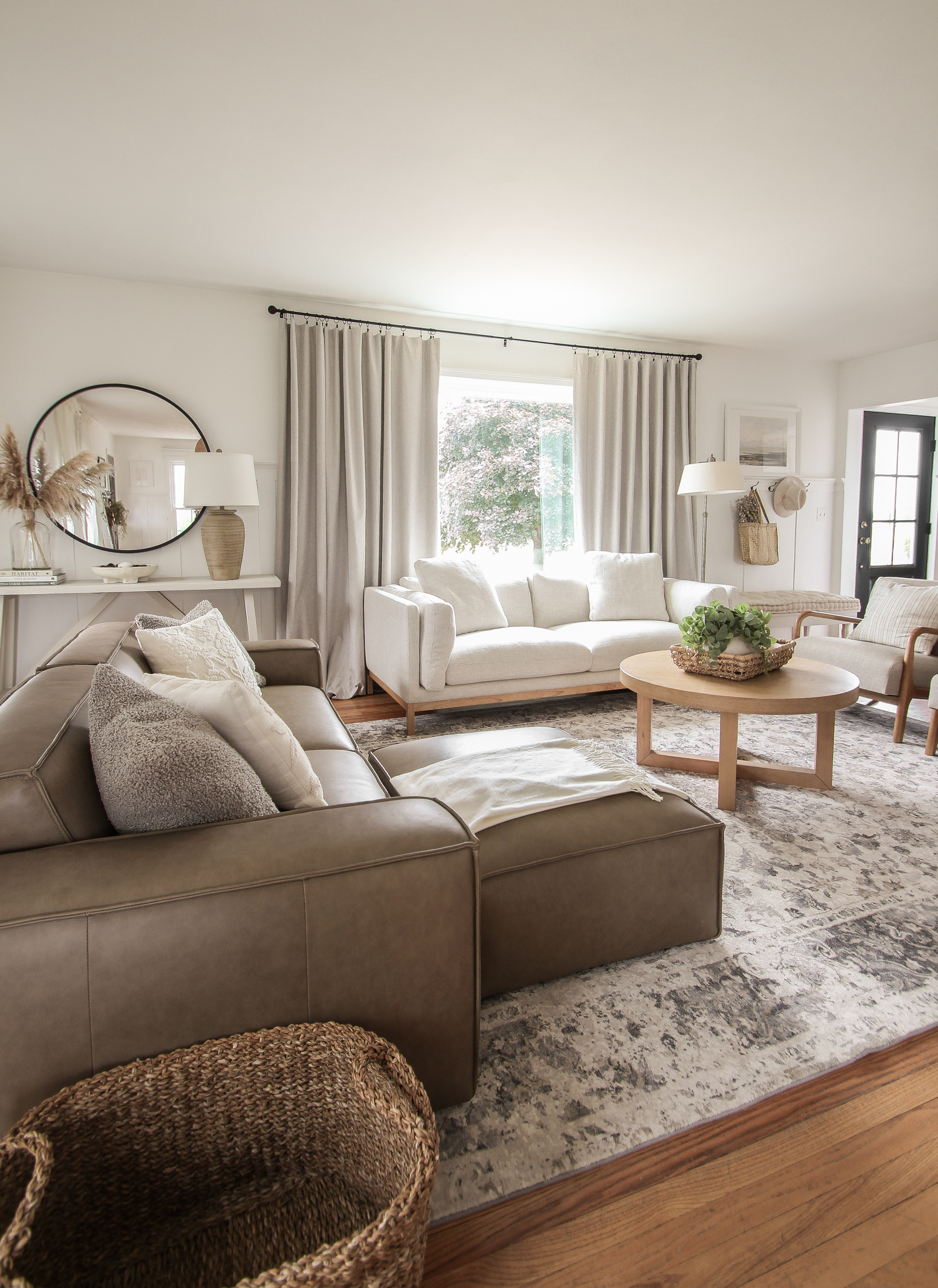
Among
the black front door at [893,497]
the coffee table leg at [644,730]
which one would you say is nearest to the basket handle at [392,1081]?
the coffee table leg at [644,730]

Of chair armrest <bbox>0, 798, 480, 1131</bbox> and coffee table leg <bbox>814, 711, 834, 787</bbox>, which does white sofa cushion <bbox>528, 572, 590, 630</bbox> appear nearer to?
coffee table leg <bbox>814, 711, 834, 787</bbox>

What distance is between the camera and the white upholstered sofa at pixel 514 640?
144 inches

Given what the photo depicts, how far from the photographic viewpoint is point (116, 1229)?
3.25 ft

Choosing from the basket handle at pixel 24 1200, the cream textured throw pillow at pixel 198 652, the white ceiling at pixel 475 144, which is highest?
the white ceiling at pixel 475 144

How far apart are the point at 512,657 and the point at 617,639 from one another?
691 millimetres

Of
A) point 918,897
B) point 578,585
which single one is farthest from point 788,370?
point 918,897

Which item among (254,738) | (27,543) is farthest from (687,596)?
(27,543)

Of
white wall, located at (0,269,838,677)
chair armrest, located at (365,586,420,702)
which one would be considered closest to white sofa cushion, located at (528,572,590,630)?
chair armrest, located at (365,586,420,702)

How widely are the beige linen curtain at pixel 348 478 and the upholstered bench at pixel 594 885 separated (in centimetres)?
279

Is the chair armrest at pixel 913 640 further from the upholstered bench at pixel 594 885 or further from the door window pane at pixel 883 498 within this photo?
the door window pane at pixel 883 498

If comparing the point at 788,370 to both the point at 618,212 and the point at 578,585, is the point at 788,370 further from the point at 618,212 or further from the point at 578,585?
the point at 618,212

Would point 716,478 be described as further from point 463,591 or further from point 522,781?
point 522,781

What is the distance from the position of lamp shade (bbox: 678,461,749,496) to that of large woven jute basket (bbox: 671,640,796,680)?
1789 millimetres

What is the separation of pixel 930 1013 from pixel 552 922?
0.84m
